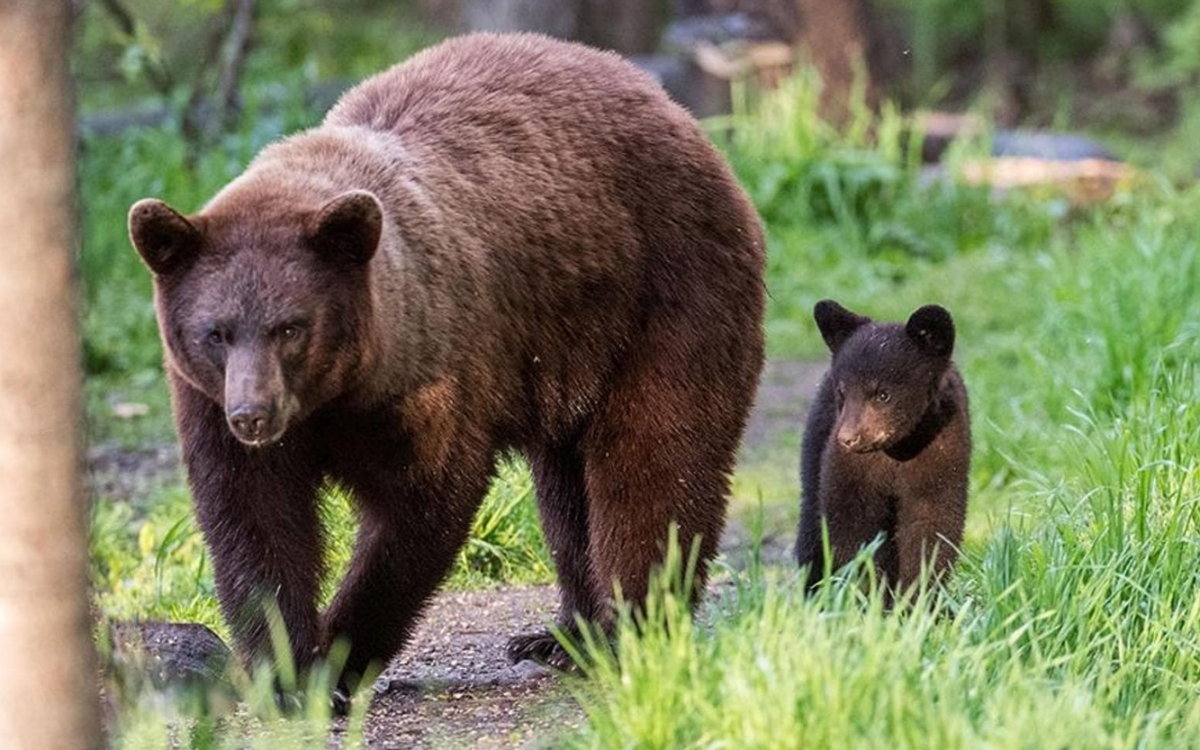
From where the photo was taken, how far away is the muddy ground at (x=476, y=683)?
16.0 feet

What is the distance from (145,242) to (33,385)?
127 cm

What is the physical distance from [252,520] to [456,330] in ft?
2.39

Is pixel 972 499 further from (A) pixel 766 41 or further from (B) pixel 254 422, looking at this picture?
(A) pixel 766 41

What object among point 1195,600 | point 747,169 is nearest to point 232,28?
point 747,169

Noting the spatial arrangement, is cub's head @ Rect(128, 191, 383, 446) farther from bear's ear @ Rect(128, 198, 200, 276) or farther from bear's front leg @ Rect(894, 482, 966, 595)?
bear's front leg @ Rect(894, 482, 966, 595)

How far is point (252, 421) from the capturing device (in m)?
4.56

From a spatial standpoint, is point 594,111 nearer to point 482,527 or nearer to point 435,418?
point 435,418

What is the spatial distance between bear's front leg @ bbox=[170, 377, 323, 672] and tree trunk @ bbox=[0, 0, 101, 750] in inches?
52.4

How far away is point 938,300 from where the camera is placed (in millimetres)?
12148

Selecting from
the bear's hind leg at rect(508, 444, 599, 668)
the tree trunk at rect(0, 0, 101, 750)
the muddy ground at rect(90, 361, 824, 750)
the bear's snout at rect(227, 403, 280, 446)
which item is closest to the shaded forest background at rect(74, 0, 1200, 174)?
the muddy ground at rect(90, 361, 824, 750)

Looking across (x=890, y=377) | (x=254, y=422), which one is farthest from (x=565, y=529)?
(x=254, y=422)

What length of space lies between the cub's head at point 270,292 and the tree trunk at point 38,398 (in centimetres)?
102

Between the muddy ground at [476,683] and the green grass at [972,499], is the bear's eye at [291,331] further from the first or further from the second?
the muddy ground at [476,683]

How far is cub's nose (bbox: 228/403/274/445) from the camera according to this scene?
455cm
